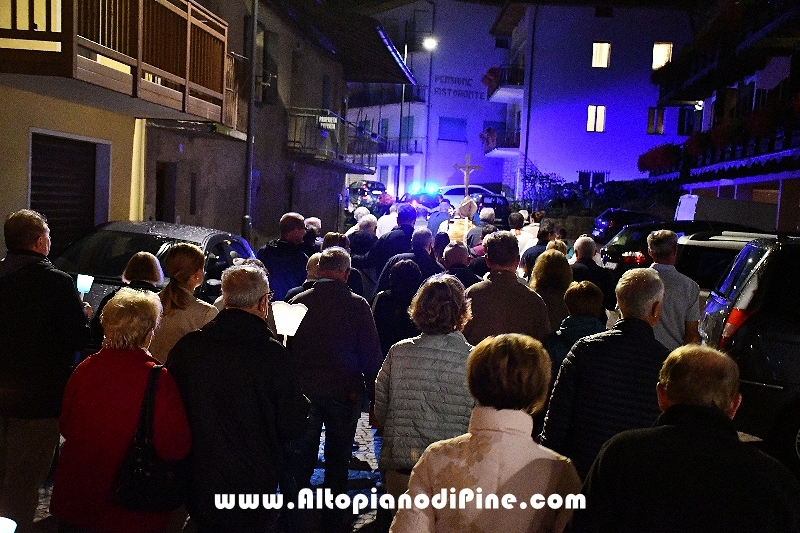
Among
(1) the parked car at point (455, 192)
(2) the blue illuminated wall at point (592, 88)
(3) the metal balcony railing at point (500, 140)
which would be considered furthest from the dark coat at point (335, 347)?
(3) the metal balcony railing at point (500, 140)

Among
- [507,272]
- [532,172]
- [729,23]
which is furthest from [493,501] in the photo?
[532,172]

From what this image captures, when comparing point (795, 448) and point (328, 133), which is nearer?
point (795, 448)

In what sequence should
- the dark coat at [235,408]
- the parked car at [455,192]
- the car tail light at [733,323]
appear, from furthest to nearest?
the parked car at [455,192], the car tail light at [733,323], the dark coat at [235,408]

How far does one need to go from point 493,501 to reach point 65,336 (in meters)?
3.04

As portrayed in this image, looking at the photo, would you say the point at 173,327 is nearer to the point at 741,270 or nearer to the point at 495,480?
the point at 495,480

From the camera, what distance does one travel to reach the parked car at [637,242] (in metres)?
15.0

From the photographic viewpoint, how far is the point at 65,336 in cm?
503

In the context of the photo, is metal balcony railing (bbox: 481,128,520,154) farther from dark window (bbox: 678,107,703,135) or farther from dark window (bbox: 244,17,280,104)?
dark window (bbox: 244,17,280,104)

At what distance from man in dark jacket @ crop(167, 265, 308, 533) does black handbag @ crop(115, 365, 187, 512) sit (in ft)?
0.51

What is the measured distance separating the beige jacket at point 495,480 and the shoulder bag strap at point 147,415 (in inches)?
49.6

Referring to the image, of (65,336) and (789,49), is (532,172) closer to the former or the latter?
(789,49)

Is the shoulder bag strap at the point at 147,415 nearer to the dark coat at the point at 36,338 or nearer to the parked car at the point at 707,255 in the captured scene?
the dark coat at the point at 36,338

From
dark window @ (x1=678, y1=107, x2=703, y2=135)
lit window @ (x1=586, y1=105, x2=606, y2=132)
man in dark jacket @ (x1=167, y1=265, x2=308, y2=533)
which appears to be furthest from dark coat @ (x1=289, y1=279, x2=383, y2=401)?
dark window @ (x1=678, y1=107, x2=703, y2=135)

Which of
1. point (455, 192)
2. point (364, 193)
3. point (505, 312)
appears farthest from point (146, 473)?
point (364, 193)
